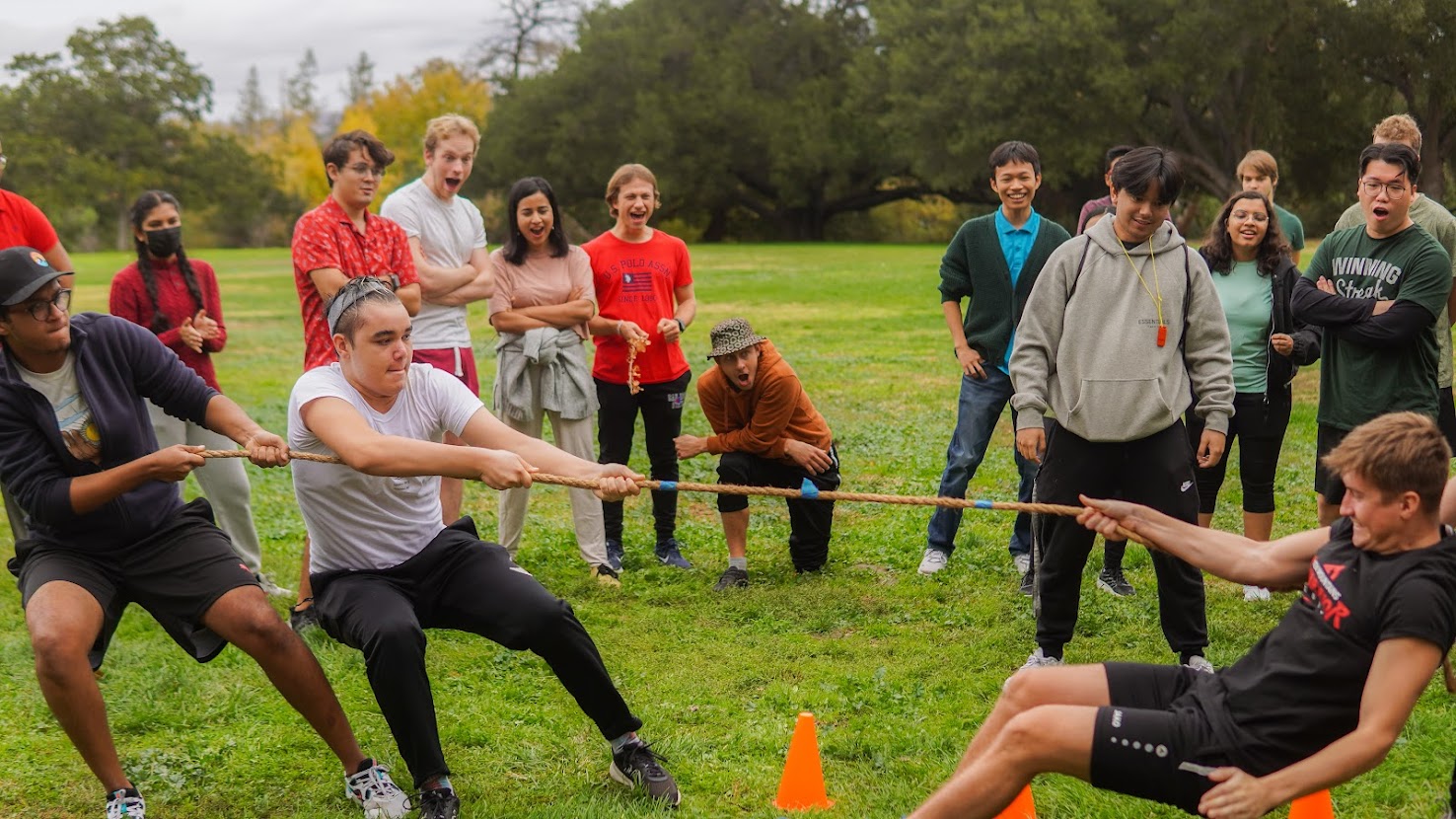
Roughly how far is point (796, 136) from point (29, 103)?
40.7 m

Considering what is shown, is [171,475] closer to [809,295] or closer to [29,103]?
[809,295]

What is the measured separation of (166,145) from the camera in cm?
A: 6562

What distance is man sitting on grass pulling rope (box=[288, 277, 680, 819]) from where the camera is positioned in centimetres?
394

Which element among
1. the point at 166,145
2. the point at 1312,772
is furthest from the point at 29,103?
the point at 1312,772

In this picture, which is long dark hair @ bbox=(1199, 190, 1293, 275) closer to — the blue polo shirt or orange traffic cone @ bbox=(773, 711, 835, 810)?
the blue polo shirt

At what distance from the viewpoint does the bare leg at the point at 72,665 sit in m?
3.76

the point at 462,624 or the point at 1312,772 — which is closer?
the point at 1312,772

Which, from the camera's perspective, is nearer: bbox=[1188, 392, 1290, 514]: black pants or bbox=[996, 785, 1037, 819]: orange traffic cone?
bbox=[996, 785, 1037, 819]: orange traffic cone

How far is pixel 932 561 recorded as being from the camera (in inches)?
257

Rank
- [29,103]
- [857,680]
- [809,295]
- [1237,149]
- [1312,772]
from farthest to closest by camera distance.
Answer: [29,103]
[1237,149]
[809,295]
[857,680]
[1312,772]

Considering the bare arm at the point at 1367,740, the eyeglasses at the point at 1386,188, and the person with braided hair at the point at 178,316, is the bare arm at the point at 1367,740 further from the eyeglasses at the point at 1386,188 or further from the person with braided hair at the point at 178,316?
the person with braided hair at the point at 178,316

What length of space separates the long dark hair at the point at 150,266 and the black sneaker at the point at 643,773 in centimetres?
369

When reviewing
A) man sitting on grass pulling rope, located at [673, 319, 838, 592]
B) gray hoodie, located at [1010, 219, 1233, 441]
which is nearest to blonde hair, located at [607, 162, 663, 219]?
man sitting on grass pulling rope, located at [673, 319, 838, 592]

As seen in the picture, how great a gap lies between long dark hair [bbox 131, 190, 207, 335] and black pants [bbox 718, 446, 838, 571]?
9.53 feet
